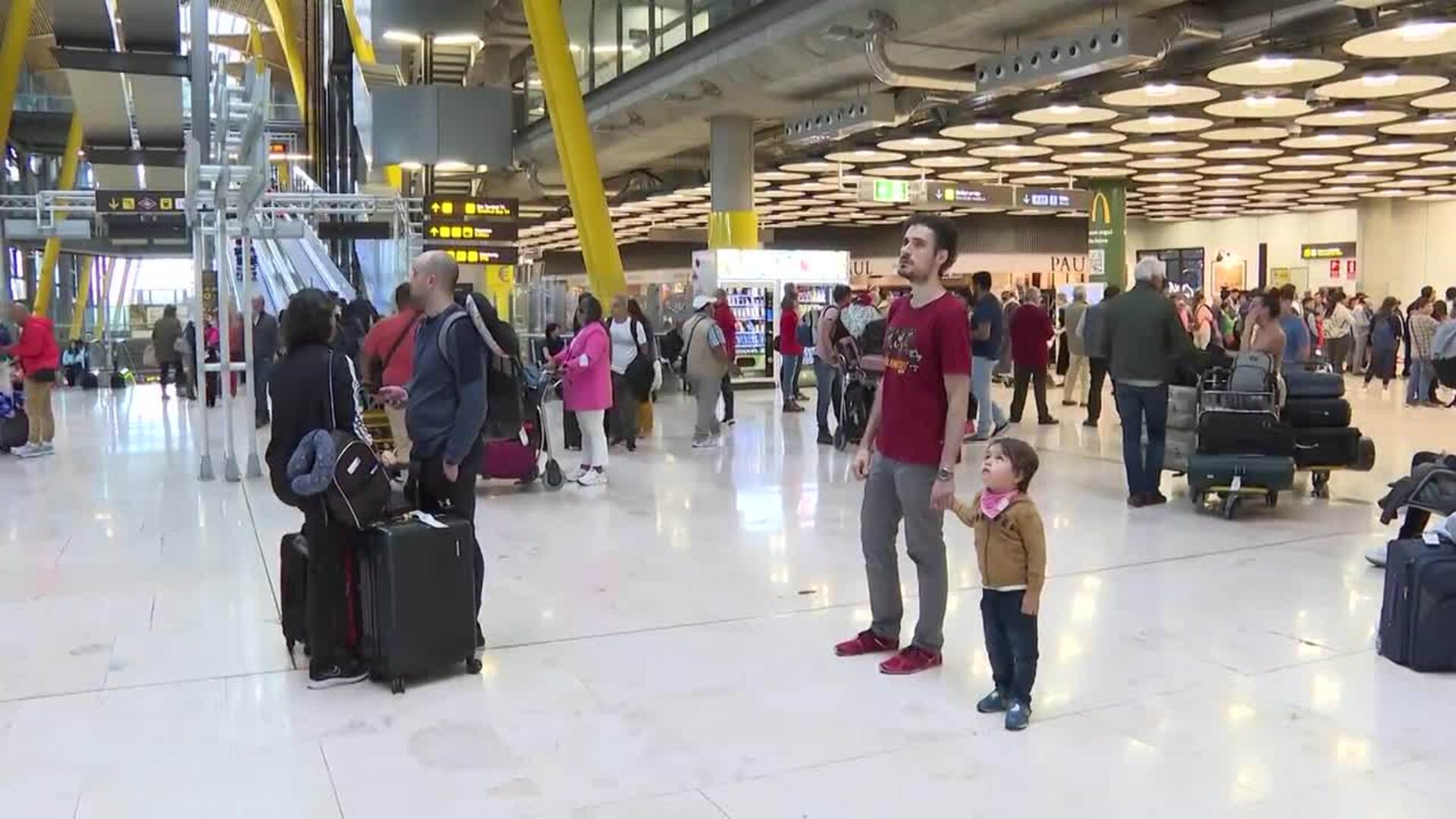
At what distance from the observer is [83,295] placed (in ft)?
136

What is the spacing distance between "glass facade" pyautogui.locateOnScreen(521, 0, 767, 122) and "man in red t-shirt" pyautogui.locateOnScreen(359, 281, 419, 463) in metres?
8.45

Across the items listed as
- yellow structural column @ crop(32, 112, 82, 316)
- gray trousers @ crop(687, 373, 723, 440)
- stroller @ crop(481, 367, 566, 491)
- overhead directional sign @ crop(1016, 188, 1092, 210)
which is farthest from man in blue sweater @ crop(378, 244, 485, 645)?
yellow structural column @ crop(32, 112, 82, 316)

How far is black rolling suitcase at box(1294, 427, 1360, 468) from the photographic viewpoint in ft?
26.6

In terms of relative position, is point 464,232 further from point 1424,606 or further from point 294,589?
point 1424,606

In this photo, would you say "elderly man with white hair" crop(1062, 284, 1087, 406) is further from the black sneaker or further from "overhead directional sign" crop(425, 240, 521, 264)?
the black sneaker

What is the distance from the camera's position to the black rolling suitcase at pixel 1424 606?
440 cm

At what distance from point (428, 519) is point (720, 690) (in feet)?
4.04

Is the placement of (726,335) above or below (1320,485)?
above

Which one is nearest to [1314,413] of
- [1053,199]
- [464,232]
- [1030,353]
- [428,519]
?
[1030,353]

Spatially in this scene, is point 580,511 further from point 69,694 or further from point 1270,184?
point 1270,184

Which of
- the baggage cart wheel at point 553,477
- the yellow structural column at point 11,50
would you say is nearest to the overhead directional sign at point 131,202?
A: the yellow structural column at point 11,50

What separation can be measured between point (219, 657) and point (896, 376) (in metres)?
2.87

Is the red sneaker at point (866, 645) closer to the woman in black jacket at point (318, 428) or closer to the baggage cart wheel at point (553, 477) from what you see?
the woman in black jacket at point (318, 428)

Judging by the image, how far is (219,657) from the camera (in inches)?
187
